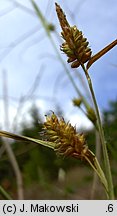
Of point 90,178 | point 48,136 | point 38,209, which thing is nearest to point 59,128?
point 48,136

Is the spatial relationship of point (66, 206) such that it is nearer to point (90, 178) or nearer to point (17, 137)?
point (17, 137)

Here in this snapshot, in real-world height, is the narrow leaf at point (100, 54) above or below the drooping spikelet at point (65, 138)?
above

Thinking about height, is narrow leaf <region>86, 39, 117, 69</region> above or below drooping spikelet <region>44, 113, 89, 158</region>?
above
